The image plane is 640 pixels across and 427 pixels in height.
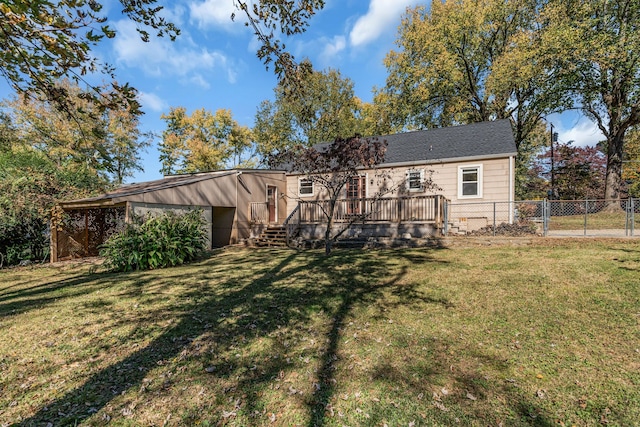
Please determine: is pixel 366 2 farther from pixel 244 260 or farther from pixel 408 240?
pixel 244 260

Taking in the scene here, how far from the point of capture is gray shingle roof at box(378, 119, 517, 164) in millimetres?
12445

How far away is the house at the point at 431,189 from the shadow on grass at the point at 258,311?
3011 mm

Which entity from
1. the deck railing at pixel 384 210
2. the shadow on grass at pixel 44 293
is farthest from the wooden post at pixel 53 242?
the deck railing at pixel 384 210

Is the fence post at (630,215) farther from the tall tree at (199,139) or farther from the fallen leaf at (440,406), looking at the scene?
the tall tree at (199,139)

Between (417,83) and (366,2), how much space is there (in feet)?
45.8

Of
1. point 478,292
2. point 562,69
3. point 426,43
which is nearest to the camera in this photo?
point 478,292

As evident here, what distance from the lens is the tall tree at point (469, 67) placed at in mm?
17797

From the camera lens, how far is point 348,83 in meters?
29.0

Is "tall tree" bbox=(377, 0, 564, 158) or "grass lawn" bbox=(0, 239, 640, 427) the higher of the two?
"tall tree" bbox=(377, 0, 564, 158)

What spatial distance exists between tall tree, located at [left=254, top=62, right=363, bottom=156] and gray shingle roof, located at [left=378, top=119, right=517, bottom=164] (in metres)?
13.4

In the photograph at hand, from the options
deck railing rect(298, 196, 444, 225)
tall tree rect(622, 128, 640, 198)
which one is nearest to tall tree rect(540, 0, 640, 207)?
tall tree rect(622, 128, 640, 198)

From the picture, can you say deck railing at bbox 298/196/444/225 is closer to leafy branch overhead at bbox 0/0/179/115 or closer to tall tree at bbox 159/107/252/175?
leafy branch overhead at bbox 0/0/179/115

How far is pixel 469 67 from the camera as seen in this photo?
20.8 m

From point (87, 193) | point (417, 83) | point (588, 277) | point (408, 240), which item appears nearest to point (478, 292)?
point (588, 277)
